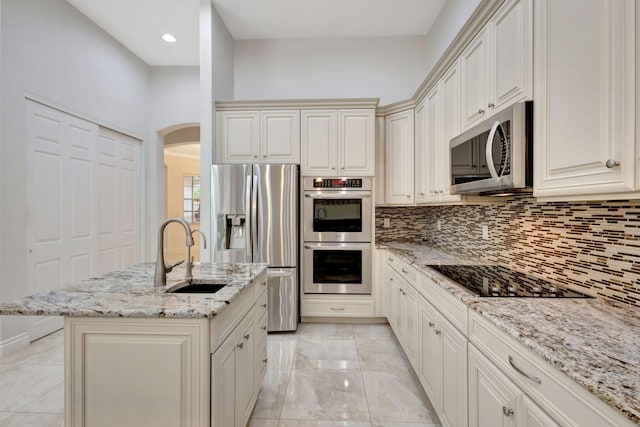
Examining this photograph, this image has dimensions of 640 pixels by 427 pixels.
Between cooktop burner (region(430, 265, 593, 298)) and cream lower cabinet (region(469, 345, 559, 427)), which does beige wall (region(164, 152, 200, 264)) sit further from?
cream lower cabinet (region(469, 345, 559, 427))

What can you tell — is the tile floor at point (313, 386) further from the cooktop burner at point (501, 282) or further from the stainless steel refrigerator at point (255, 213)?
the cooktop burner at point (501, 282)

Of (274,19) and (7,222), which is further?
(274,19)

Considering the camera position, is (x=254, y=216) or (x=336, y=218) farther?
(x=336, y=218)

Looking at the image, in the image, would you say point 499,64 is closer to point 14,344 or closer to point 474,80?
point 474,80

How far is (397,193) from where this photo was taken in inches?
128

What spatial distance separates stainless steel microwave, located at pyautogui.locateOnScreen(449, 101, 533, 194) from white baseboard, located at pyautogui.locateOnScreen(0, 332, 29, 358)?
3.97 m

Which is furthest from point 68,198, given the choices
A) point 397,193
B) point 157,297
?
point 397,193

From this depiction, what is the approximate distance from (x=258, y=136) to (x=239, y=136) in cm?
21

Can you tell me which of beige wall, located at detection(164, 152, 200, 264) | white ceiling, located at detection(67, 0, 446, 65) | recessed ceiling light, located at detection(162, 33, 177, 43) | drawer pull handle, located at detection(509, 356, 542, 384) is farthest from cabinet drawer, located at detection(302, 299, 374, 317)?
beige wall, located at detection(164, 152, 200, 264)

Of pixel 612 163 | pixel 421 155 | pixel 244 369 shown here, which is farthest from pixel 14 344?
pixel 612 163

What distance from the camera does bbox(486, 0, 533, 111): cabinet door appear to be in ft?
4.44

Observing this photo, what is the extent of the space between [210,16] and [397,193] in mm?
2731

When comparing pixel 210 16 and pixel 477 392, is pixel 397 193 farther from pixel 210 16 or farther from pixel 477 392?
pixel 210 16

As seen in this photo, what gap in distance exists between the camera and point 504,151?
1.43 m
